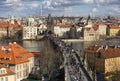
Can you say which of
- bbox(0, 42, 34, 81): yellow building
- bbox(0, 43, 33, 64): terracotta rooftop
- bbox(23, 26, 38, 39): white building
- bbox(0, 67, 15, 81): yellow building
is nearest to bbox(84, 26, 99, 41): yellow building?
bbox(23, 26, 38, 39): white building

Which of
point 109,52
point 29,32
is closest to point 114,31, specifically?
point 29,32

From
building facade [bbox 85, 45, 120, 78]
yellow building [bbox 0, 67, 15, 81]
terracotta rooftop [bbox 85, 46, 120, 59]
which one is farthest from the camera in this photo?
terracotta rooftop [bbox 85, 46, 120, 59]

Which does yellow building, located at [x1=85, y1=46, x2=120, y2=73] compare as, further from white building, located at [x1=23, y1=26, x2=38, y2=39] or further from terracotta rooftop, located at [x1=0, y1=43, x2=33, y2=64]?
white building, located at [x1=23, y1=26, x2=38, y2=39]

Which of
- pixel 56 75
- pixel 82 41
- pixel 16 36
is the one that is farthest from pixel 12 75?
pixel 16 36

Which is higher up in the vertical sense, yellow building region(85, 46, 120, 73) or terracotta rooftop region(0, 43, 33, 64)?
terracotta rooftop region(0, 43, 33, 64)

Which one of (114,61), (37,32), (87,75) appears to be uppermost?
(87,75)

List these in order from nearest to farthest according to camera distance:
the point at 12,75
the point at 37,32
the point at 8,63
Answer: the point at 12,75, the point at 8,63, the point at 37,32

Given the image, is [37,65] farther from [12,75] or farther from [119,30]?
[119,30]

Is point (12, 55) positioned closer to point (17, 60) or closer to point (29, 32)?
point (17, 60)
